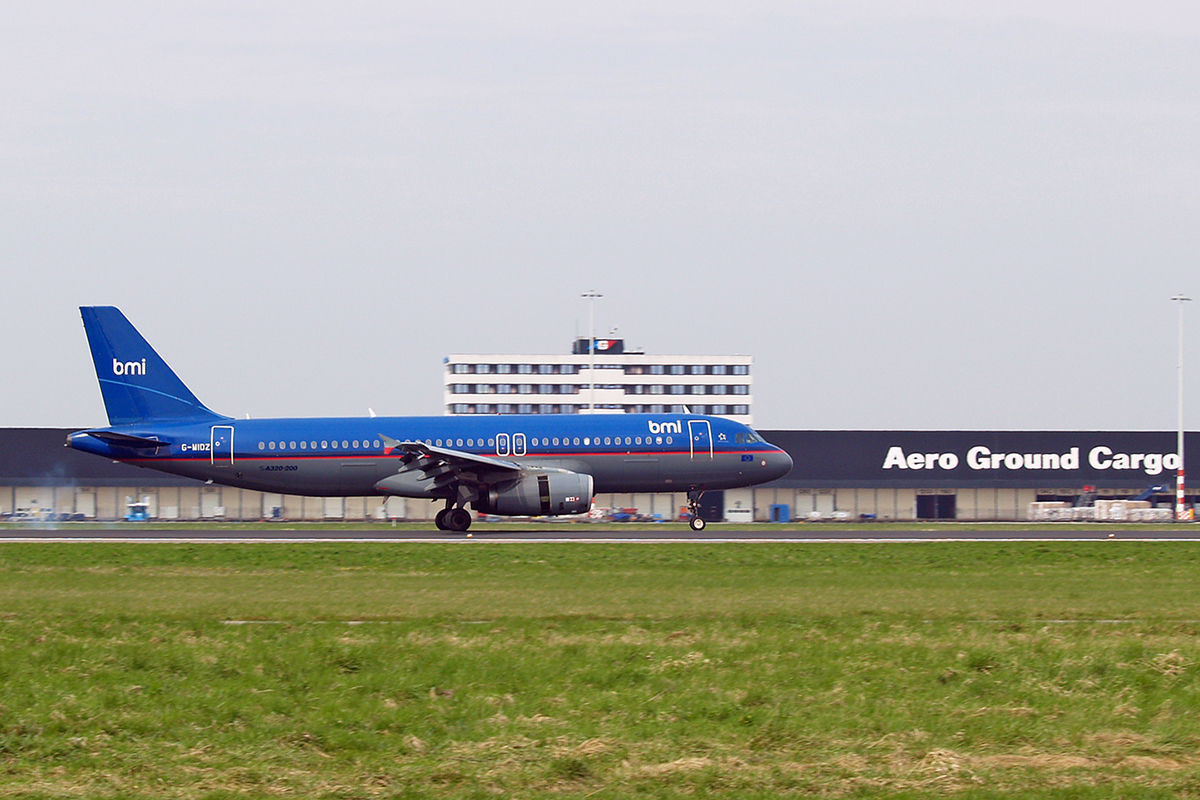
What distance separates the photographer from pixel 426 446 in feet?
144

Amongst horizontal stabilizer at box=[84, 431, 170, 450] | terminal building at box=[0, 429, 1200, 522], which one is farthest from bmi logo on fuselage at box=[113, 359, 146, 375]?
terminal building at box=[0, 429, 1200, 522]

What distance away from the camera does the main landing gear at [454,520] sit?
154ft

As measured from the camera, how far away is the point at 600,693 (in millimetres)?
15500

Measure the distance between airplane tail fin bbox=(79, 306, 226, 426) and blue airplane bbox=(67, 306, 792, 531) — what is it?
0.09 metres

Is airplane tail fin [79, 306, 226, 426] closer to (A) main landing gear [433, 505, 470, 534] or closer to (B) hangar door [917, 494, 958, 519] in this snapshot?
(A) main landing gear [433, 505, 470, 534]

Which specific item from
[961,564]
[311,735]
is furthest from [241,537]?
[311,735]

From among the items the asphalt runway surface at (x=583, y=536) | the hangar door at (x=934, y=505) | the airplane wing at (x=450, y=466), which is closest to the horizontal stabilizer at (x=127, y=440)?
the asphalt runway surface at (x=583, y=536)

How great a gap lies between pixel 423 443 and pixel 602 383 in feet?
266

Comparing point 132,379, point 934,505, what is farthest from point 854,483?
point 132,379

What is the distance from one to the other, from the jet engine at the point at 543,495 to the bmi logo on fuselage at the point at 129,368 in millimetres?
14470

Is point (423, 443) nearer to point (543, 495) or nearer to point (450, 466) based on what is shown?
point (450, 466)

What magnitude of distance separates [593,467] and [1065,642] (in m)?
30.1

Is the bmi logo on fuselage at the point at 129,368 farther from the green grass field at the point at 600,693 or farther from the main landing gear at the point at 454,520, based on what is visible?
the green grass field at the point at 600,693

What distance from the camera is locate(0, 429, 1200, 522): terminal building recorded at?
76.4 m
